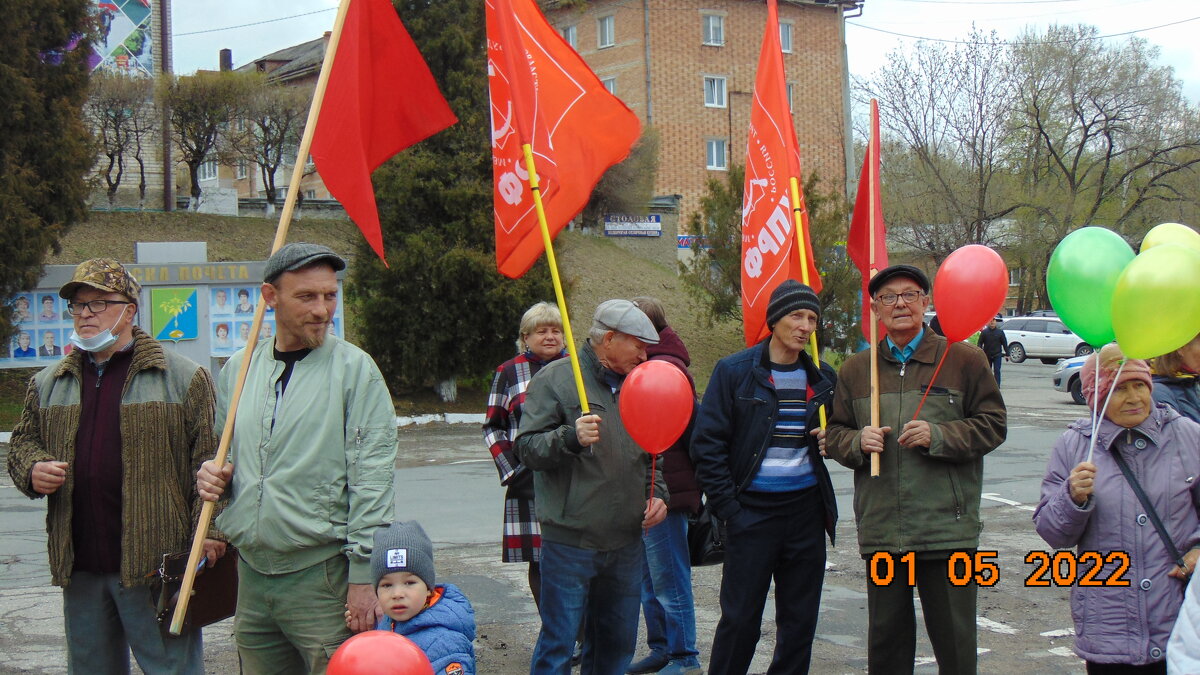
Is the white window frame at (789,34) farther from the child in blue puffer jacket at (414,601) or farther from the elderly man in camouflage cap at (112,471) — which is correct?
the child in blue puffer jacket at (414,601)

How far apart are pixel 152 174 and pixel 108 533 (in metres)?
36.3

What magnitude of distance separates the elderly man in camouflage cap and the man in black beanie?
216 centimetres

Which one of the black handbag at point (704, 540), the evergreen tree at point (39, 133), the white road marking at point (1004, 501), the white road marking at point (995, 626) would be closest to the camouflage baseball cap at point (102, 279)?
the black handbag at point (704, 540)

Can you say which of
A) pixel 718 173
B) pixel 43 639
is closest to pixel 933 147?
pixel 718 173

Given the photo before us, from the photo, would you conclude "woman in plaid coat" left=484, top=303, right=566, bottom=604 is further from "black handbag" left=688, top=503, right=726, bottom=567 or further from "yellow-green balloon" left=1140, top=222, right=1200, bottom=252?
"yellow-green balloon" left=1140, top=222, right=1200, bottom=252

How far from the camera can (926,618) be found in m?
4.69

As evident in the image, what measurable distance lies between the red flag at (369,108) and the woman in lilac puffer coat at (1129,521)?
2852 millimetres

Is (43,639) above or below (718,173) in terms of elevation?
below

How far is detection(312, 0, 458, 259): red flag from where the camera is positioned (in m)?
4.58

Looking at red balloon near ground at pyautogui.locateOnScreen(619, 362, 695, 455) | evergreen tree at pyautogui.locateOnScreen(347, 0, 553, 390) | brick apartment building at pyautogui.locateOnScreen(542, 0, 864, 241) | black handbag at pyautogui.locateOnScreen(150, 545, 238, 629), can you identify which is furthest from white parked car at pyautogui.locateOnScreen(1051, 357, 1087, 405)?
black handbag at pyautogui.locateOnScreen(150, 545, 238, 629)

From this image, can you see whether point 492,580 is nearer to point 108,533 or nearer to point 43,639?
point 43,639

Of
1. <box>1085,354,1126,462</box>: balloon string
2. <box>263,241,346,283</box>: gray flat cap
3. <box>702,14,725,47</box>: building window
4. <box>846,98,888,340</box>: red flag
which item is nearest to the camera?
<box>263,241,346,283</box>: gray flat cap

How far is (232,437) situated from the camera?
3.90 meters

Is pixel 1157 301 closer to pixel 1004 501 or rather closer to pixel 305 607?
pixel 305 607
